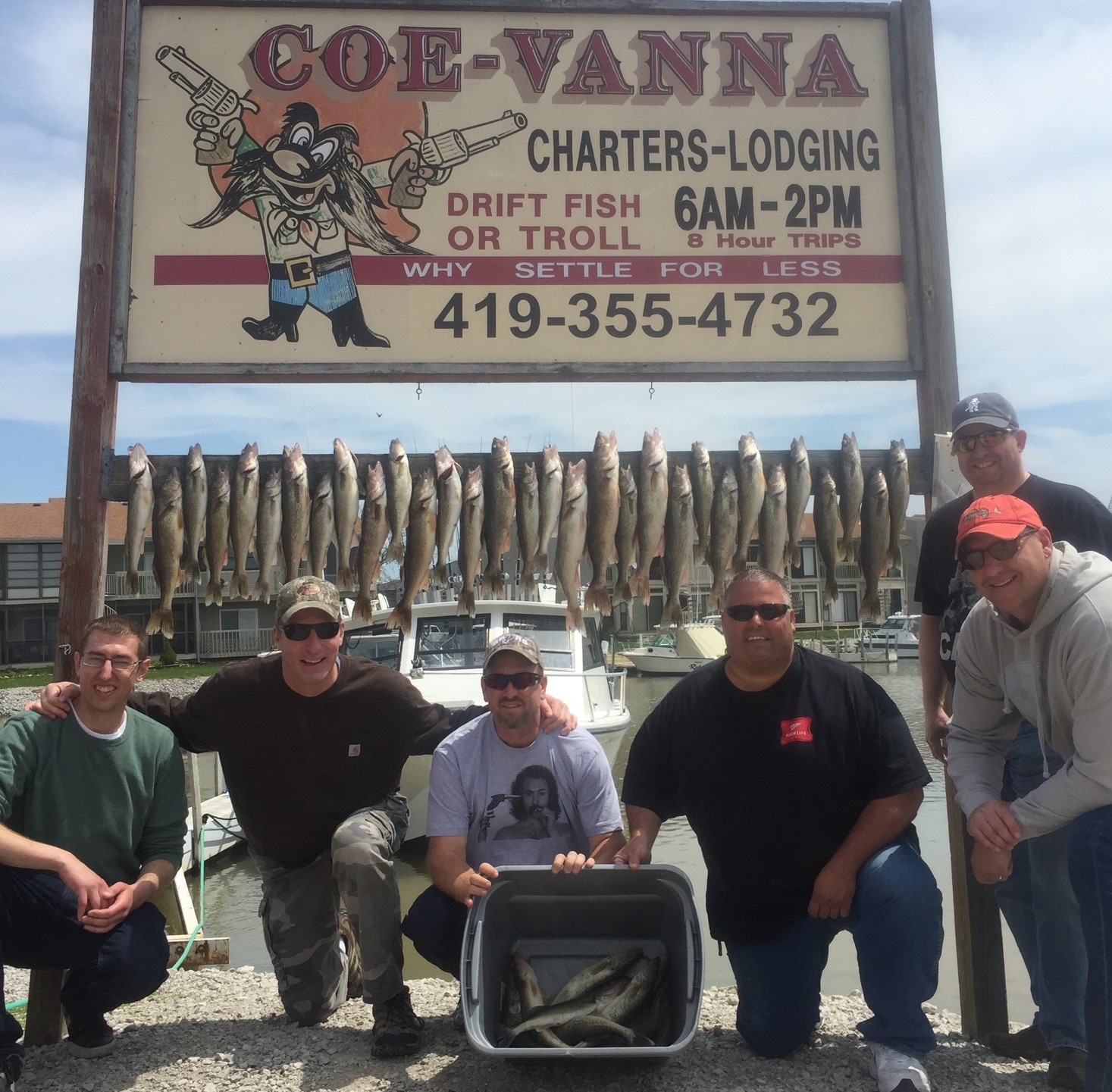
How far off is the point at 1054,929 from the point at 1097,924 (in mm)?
480

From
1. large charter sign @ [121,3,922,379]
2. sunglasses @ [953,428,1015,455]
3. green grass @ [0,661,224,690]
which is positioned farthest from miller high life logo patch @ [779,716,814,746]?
green grass @ [0,661,224,690]

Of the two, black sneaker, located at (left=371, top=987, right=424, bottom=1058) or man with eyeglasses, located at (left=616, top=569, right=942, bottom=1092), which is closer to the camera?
man with eyeglasses, located at (left=616, top=569, right=942, bottom=1092)

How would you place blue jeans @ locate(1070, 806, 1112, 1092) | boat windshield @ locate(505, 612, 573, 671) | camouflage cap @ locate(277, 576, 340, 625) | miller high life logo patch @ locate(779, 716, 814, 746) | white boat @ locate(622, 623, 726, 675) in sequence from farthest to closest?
white boat @ locate(622, 623, 726, 675) → boat windshield @ locate(505, 612, 573, 671) → camouflage cap @ locate(277, 576, 340, 625) → miller high life logo patch @ locate(779, 716, 814, 746) → blue jeans @ locate(1070, 806, 1112, 1092)

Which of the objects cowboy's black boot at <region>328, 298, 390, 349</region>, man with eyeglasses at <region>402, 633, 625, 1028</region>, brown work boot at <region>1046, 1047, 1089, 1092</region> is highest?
cowboy's black boot at <region>328, 298, 390, 349</region>

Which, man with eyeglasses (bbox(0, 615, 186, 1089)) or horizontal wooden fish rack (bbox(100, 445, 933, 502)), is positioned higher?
horizontal wooden fish rack (bbox(100, 445, 933, 502))

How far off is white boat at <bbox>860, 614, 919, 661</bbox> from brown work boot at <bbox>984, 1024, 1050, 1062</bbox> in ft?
108

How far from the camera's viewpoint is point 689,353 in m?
3.48

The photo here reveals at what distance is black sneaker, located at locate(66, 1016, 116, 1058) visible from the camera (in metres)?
2.95

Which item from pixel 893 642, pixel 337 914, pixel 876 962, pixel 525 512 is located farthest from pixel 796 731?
pixel 893 642

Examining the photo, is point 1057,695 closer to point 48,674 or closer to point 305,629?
point 305,629

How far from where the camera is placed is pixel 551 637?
10.5 m

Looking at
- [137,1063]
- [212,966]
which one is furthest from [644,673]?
[137,1063]

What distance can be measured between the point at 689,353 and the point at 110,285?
202 cm

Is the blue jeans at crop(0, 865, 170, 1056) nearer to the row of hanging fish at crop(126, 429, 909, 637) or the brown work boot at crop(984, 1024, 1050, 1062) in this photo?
the row of hanging fish at crop(126, 429, 909, 637)
